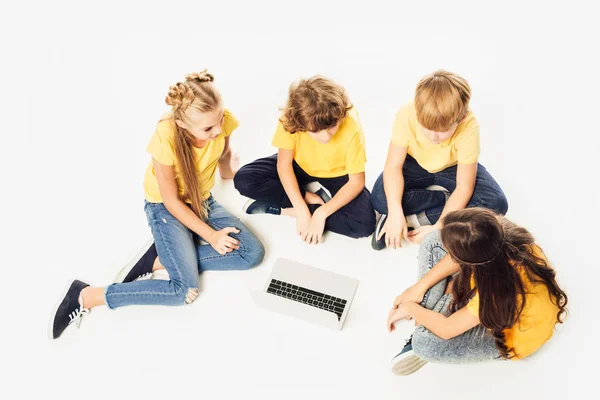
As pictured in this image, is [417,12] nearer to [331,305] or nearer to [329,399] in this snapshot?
[331,305]

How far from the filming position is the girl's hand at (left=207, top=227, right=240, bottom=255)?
5.96ft

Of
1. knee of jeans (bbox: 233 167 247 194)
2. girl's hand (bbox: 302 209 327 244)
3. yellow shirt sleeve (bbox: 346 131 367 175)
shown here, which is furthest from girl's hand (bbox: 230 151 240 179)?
yellow shirt sleeve (bbox: 346 131 367 175)

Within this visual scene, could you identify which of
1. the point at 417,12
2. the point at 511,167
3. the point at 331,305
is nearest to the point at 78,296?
the point at 331,305

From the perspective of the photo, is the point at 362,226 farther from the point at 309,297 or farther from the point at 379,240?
the point at 309,297

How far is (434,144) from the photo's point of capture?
1.74 m

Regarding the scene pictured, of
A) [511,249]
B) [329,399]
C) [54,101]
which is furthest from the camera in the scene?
[54,101]

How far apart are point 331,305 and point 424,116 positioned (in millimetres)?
615

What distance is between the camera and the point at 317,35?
265 cm

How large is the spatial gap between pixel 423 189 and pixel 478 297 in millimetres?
620

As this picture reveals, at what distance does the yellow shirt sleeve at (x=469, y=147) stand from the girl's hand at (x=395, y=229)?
0.87 feet

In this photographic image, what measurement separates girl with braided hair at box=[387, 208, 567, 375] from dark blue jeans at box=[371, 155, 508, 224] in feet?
0.72

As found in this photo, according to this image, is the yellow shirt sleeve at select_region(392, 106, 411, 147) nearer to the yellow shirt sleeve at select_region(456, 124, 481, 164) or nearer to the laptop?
the yellow shirt sleeve at select_region(456, 124, 481, 164)

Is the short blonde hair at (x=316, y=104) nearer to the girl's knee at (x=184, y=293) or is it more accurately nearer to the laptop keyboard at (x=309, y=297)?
the laptop keyboard at (x=309, y=297)

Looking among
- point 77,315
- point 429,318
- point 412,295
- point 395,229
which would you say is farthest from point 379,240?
point 77,315
